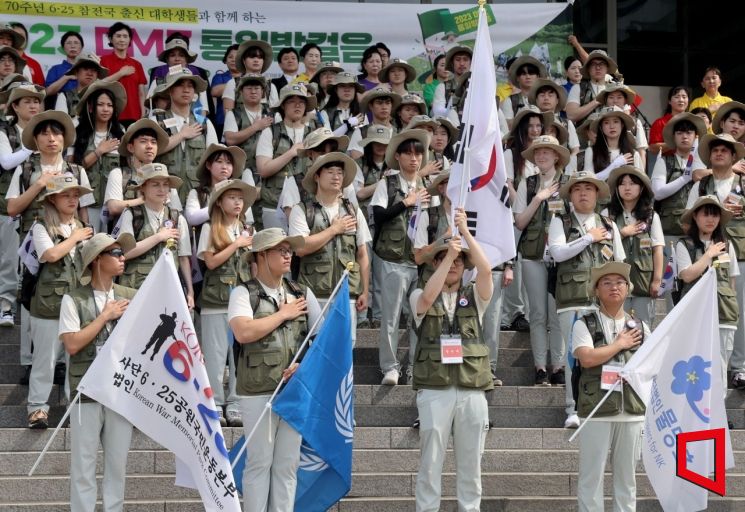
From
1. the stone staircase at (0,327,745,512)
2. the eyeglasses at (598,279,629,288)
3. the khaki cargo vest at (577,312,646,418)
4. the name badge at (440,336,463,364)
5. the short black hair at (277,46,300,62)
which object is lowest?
the stone staircase at (0,327,745,512)

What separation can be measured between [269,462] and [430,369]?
1.44 m

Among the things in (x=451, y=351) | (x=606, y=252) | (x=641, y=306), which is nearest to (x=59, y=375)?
(x=451, y=351)

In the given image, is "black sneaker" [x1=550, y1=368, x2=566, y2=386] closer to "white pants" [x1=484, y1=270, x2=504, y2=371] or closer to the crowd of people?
the crowd of people

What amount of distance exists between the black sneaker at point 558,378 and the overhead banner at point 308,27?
5.59 meters

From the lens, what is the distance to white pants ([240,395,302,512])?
955cm

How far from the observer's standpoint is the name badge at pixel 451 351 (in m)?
10.0

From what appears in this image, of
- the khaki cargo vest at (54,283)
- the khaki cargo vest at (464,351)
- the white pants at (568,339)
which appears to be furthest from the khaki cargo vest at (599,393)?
the khaki cargo vest at (54,283)

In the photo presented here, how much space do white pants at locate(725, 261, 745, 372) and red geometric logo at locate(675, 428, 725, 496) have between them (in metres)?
2.49

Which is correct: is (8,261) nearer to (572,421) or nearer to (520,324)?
(520,324)

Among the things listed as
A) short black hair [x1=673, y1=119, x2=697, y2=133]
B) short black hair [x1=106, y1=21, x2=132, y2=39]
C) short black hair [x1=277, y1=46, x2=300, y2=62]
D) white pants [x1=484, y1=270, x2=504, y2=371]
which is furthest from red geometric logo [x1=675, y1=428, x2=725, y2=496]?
short black hair [x1=106, y1=21, x2=132, y2=39]

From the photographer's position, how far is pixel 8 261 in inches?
494

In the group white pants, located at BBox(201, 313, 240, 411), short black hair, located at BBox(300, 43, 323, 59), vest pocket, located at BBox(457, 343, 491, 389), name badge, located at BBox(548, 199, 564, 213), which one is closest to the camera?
vest pocket, located at BBox(457, 343, 491, 389)

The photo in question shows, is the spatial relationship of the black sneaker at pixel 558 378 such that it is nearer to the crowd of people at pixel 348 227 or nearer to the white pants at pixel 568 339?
the crowd of people at pixel 348 227

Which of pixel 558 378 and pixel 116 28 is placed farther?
pixel 116 28
